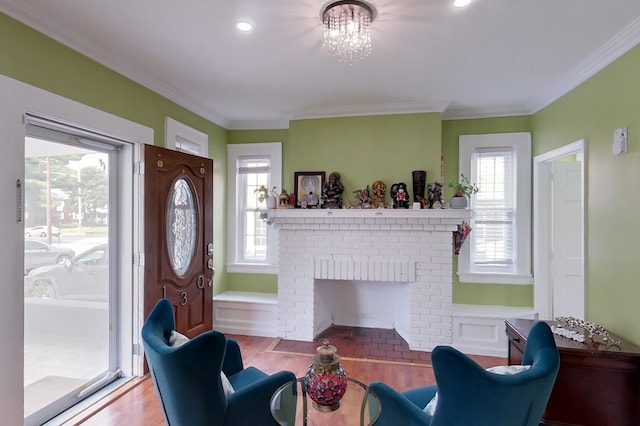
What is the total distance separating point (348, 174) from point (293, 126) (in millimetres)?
869

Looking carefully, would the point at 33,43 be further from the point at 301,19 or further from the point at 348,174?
the point at 348,174

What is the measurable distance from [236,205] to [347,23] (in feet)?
9.63

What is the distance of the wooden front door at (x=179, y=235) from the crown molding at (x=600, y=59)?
344 cm

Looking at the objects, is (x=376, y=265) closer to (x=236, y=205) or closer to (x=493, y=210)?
(x=493, y=210)

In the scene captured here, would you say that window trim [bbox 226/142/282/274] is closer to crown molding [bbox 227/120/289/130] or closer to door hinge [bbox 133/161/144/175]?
crown molding [bbox 227/120/289/130]

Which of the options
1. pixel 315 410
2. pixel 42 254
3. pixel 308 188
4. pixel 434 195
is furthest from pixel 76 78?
pixel 434 195

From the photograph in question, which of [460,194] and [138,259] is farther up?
[460,194]

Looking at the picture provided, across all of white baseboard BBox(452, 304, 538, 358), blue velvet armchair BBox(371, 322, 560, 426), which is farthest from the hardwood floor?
blue velvet armchair BBox(371, 322, 560, 426)

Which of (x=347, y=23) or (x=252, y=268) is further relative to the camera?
(x=252, y=268)

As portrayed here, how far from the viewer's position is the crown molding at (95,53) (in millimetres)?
1912

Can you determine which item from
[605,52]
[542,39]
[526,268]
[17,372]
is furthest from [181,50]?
[526,268]

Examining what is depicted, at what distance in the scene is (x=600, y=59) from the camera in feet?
8.09

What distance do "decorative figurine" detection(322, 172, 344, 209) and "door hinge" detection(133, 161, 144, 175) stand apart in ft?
5.96

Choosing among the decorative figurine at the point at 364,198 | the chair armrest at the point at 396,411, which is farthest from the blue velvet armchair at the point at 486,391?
the decorative figurine at the point at 364,198
